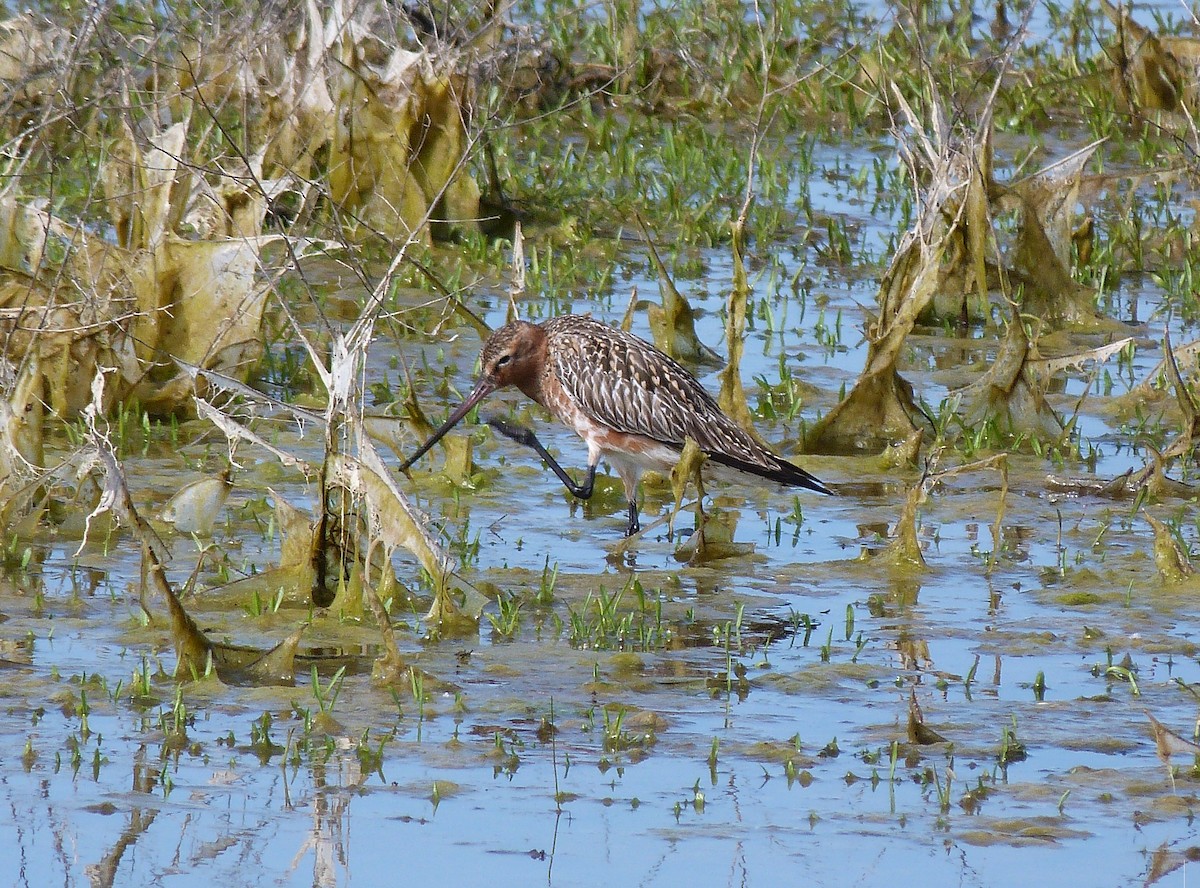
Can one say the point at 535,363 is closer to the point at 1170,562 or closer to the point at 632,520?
the point at 632,520

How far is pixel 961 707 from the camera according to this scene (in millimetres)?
5699

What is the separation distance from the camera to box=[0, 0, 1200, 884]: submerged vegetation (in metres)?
5.00

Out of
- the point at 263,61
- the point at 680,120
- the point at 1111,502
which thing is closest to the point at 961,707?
the point at 1111,502

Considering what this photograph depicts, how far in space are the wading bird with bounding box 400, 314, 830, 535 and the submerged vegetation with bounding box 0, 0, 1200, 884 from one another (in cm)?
22

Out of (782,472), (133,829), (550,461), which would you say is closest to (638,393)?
(550,461)

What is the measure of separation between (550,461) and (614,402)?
355mm

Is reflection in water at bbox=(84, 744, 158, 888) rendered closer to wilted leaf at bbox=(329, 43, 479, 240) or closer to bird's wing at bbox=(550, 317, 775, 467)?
bird's wing at bbox=(550, 317, 775, 467)

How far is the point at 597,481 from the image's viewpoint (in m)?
8.50

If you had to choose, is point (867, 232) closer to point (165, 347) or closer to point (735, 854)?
point (165, 347)

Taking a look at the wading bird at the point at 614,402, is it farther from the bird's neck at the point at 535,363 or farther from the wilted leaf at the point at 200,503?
the wilted leaf at the point at 200,503

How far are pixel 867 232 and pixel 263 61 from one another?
4198mm

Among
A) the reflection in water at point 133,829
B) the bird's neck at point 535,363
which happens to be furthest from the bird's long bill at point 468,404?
the reflection in water at point 133,829

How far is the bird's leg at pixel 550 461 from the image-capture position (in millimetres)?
8094

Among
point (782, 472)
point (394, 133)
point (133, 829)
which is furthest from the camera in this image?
point (394, 133)
